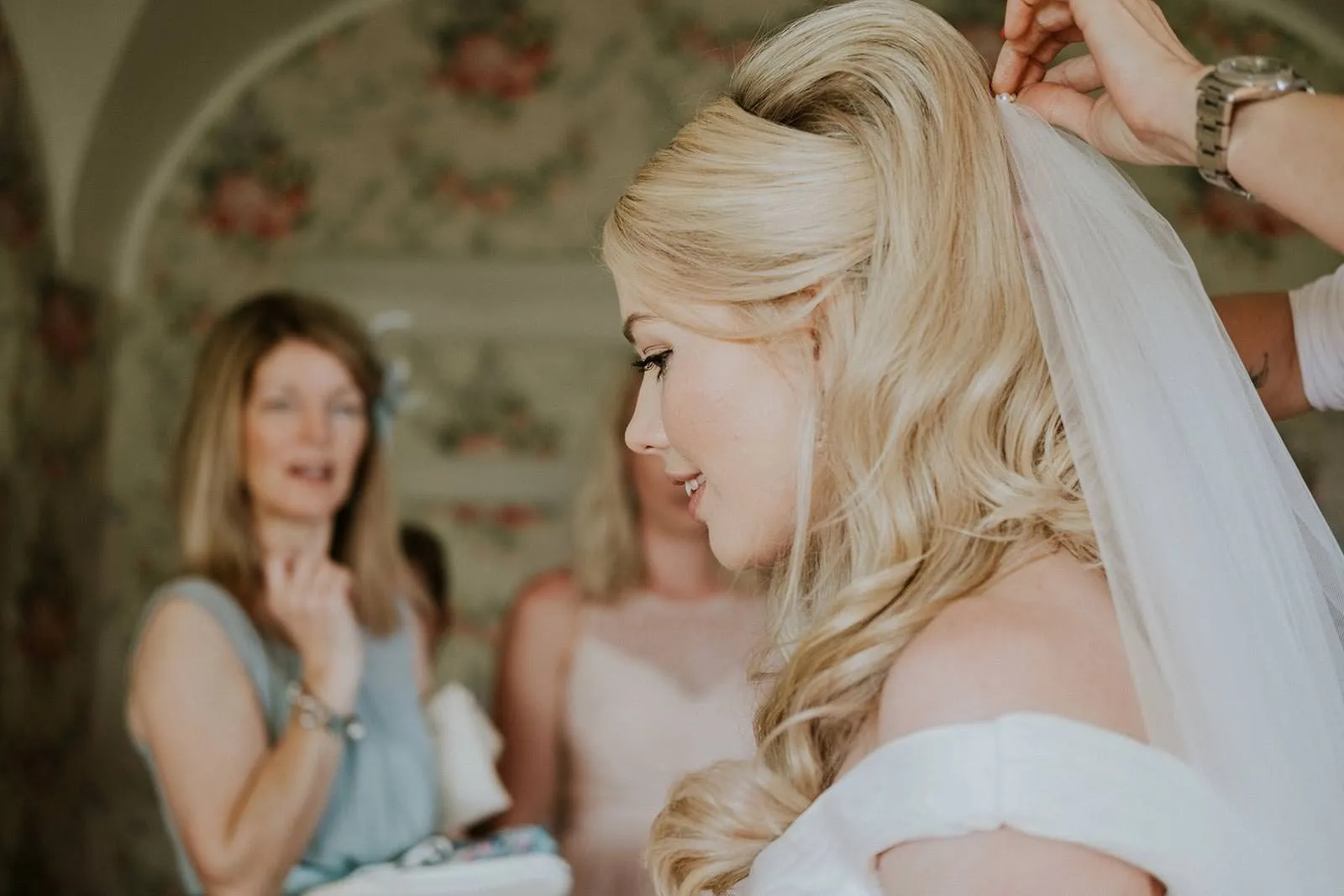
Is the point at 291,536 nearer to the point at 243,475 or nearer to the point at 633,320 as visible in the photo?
the point at 243,475

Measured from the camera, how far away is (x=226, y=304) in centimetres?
429

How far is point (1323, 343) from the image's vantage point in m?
1.57

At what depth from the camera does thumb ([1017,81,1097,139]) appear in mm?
1349

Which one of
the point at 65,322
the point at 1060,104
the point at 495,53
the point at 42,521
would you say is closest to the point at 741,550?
the point at 1060,104

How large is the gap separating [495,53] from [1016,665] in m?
3.65

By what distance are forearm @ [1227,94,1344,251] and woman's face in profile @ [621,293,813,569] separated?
1.44 ft

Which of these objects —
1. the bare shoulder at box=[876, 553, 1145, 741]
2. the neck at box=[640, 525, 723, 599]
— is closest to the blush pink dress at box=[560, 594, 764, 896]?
the neck at box=[640, 525, 723, 599]

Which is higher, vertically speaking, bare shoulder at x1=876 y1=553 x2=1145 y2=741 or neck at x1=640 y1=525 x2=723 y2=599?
bare shoulder at x1=876 y1=553 x2=1145 y2=741

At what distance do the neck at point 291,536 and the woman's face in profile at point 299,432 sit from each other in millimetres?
12

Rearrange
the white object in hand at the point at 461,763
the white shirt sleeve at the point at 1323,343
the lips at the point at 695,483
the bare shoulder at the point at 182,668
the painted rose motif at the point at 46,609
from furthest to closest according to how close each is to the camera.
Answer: the painted rose motif at the point at 46,609, the white object in hand at the point at 461,763, the bare shoulder at the point at 182,668, the white shirt sleeve at the point at 1323,343, the lips at the point at 695,483

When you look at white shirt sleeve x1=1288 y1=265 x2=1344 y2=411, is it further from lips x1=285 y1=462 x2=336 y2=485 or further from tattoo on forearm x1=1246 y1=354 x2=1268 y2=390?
lips x1=285 y1=462 x2=336 y2=485

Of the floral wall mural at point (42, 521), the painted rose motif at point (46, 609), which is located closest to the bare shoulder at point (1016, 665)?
the floral wall mural at point (42, 521)

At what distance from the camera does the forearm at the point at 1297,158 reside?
0.99 metres

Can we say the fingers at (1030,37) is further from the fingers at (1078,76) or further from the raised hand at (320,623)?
the raised hand at (320,623)
